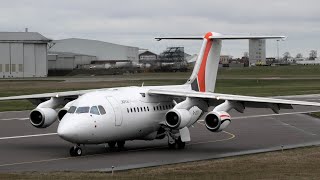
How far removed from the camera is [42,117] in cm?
2778

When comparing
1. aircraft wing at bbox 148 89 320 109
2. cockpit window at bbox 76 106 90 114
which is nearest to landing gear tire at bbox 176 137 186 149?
aircraft wing at bbox 148 89 320 109

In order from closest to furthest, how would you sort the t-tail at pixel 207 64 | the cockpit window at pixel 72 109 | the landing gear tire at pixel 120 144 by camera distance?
1. the cockpit window at pixel 72 109
2. the landing gear tire at pixel 120 144
3. the t-tail at pixel 207 64

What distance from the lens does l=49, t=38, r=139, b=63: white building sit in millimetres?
185750

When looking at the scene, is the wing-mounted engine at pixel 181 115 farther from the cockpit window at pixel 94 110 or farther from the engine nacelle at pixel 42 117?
the engine nacelle at pixel 42 117

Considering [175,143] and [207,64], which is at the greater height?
[207,64]

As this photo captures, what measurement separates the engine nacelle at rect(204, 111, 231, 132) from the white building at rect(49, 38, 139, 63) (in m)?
160

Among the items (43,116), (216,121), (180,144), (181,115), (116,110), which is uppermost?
(116,110)

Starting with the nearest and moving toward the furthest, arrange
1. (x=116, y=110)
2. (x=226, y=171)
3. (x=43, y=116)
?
(x=226, y=171), (x=116, y=110), (x=43, y=116)

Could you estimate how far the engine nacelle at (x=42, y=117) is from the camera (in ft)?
91.2

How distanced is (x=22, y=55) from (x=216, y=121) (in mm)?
105896

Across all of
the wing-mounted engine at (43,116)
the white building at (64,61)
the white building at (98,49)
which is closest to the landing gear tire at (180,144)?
the wing-mounted engine at (43,116)

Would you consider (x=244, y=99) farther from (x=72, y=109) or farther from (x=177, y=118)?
(x=72, y=109)

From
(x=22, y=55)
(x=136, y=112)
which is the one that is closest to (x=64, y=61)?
(x=22, y=55)

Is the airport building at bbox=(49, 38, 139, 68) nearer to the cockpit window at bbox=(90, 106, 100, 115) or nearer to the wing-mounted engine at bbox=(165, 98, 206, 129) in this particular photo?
the wing-mounted engine at bbox=(165, 98, 206, 129)
